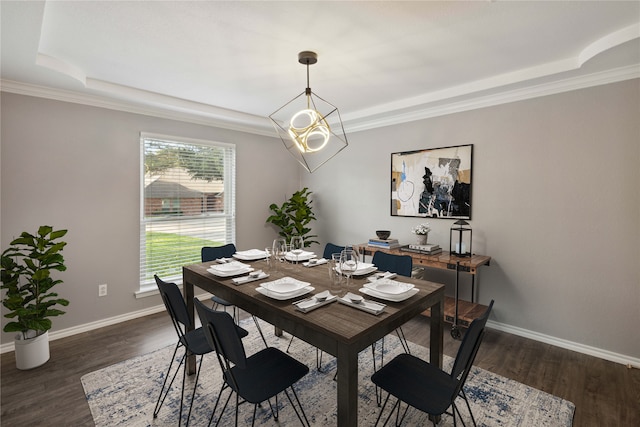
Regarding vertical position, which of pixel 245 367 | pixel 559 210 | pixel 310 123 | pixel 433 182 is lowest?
pixel 245 367

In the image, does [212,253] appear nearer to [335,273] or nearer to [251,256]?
[251,256]

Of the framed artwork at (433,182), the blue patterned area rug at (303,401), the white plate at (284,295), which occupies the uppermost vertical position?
the framed artwork at (433,182)

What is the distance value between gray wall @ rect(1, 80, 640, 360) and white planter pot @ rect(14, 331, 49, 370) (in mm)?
556

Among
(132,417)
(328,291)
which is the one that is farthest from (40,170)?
(328,291)

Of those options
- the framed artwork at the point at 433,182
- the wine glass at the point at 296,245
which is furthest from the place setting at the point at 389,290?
the framed artwork at the point at 433,182

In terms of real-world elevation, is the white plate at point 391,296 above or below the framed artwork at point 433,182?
below

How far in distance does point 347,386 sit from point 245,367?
53 centimetres

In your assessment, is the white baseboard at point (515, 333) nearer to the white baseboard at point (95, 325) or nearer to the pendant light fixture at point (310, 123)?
the white baseboard at point (95, 325)

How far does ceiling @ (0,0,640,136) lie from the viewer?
1975 millimetres

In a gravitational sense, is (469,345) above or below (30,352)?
above

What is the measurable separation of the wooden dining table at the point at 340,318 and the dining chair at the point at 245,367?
0.28m

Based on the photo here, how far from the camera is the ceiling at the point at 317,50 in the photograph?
6.48 feet

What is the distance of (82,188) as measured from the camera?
132 inches

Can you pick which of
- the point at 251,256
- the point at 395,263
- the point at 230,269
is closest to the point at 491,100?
the point at 395,263
